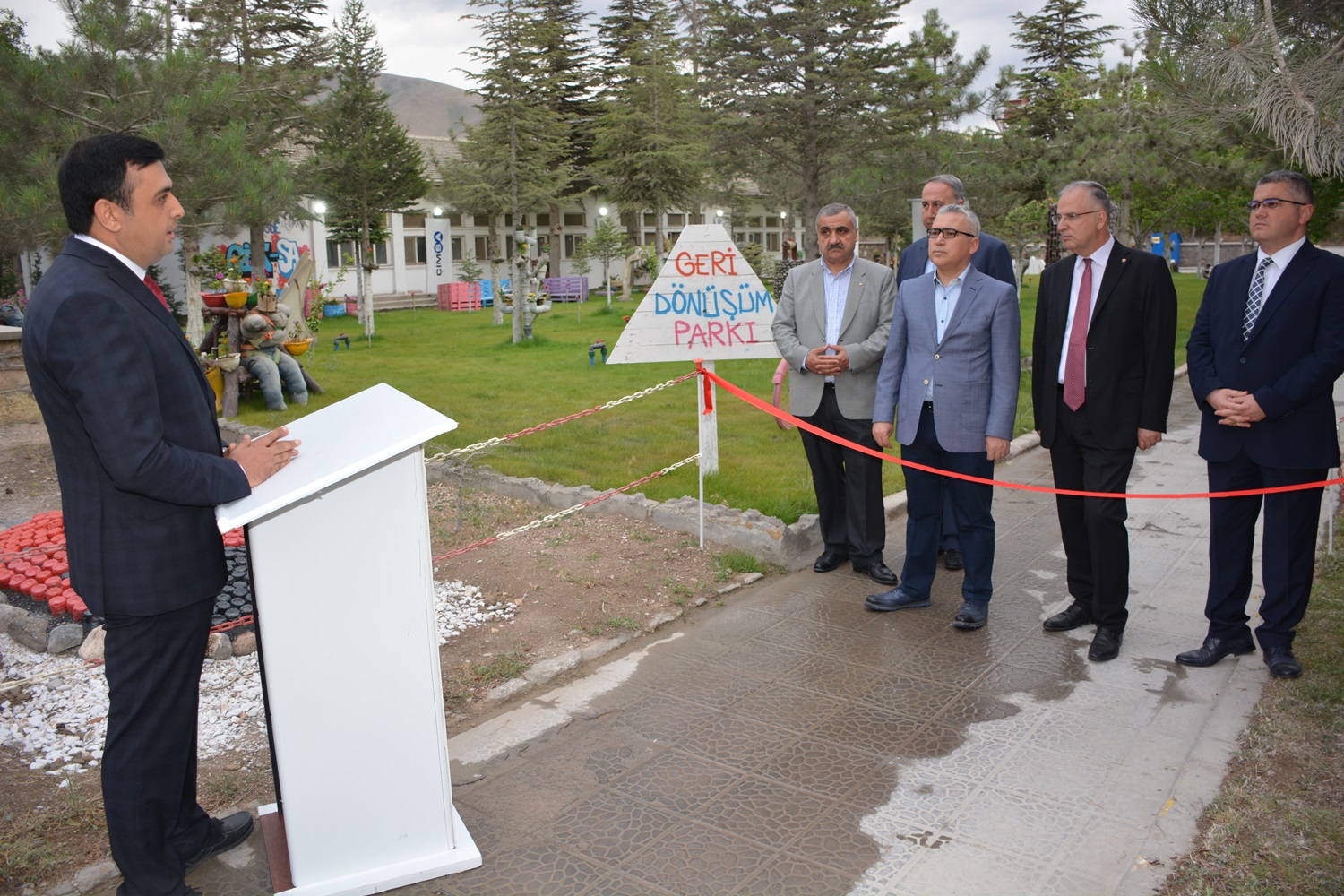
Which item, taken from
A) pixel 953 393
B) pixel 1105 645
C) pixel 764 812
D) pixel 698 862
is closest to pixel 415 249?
pixel 953 393

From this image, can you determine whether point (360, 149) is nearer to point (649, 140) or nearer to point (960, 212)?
point (649, 140)

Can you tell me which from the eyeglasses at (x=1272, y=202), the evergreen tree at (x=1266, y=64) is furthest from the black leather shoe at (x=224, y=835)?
the evergreen tree at (x=1266, y=64)

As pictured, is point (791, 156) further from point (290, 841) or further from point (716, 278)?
point (290, 841)

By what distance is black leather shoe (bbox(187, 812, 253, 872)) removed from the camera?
3123 millimetres

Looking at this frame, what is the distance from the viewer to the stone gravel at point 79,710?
12.8ft

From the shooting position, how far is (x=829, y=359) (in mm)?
5469

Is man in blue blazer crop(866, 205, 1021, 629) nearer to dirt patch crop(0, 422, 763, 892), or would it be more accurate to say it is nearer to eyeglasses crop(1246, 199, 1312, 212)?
eyeglasses crop(1246, 199, 1312, 212)

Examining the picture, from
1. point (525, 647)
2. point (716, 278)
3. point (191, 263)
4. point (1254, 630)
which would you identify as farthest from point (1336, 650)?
point (191, 263)

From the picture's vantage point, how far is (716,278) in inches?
269

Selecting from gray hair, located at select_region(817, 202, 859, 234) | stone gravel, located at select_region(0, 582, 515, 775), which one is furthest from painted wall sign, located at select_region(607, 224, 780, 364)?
stone gravel, located at select_region(0, 582, 515, 775)

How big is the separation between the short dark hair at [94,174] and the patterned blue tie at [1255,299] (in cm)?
430

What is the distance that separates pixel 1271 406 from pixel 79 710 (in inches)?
205

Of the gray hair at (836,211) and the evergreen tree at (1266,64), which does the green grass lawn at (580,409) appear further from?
the evergreen tree at (1266,64)

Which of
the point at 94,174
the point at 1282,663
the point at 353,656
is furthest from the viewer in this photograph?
the point at 1282,663
